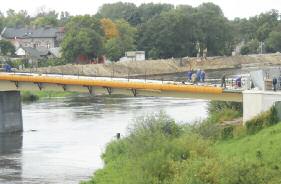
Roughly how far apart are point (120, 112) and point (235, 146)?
3699 centimetres

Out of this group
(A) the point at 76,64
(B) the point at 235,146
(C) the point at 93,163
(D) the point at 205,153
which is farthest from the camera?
(A) the point at 76,64

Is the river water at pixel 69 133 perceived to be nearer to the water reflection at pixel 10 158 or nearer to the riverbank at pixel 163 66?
the water reflection at pixel 10 158

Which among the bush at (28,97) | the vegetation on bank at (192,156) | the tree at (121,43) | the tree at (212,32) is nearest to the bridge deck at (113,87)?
the vegetation on bank at (192,156)

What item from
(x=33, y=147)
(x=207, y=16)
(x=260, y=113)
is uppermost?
(x=207, y=16)

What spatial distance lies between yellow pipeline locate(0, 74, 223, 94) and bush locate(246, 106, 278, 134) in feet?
25.3

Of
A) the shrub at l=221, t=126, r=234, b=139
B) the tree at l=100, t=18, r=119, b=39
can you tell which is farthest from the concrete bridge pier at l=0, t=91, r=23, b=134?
the tree at l=100, t=18, r=119, b=39

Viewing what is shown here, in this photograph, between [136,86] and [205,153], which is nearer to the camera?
[205,153]

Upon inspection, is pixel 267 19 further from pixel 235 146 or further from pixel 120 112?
pixel 235 146

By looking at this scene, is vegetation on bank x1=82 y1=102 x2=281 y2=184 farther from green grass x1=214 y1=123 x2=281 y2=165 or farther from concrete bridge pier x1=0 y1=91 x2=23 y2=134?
concrete bridge pier x1=0 y1=91 x2=23 y2=134

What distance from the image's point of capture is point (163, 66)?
148750 millimetres

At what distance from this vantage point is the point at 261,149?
113 feet

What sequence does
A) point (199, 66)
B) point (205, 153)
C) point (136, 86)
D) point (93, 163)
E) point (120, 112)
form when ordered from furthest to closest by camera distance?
point (199, 66) < point (120, 112) < point (136, 86) < point (93, 163) < point (205, 153)

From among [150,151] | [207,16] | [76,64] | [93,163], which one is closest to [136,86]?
[93,163]

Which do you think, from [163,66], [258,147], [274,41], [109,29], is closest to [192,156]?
[258,147]
